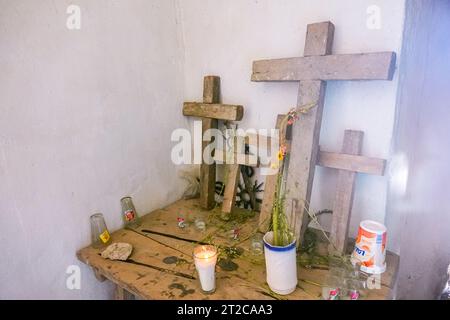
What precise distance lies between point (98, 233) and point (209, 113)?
2.06 feet

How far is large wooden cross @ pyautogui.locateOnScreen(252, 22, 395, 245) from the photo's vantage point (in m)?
0.85

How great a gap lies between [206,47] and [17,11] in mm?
678

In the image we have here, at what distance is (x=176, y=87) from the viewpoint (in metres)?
1.30

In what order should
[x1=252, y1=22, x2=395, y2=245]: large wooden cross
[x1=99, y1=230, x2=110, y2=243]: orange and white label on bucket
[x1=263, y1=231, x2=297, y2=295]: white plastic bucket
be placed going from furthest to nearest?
1. [x1=99, y1=230, x2=110, y2=243]: orange and white label on bucket
2. [x1=252, y1=22, x2=395, y2=245]: large wooden cross
3. [x1=263, y1=231, x2=297, y2=295]: white plastic bucket

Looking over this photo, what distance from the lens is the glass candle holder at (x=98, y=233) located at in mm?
1006

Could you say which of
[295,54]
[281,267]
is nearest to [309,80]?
[295,54]

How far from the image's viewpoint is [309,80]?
910 millimetres

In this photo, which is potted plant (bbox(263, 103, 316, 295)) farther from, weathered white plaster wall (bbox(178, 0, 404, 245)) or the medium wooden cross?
the medium wooden cross

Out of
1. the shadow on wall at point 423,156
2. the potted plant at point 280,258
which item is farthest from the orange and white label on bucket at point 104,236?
the shadow on wall at point 423,156

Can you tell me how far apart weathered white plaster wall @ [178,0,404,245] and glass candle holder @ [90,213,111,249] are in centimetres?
67

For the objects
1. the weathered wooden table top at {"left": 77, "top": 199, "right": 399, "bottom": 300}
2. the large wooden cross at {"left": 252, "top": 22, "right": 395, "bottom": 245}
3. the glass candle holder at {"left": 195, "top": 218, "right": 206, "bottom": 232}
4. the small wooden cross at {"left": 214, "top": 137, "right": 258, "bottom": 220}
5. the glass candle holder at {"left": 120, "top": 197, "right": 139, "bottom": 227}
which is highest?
the large wooden cross at {"left": 252, "top": 22, "right": 395, "bottom": 245}

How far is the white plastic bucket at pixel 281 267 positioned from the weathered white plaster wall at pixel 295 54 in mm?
364

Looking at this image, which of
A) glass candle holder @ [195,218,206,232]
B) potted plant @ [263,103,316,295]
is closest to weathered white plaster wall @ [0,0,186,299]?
glass candle holder @ [195,218,206,232]
